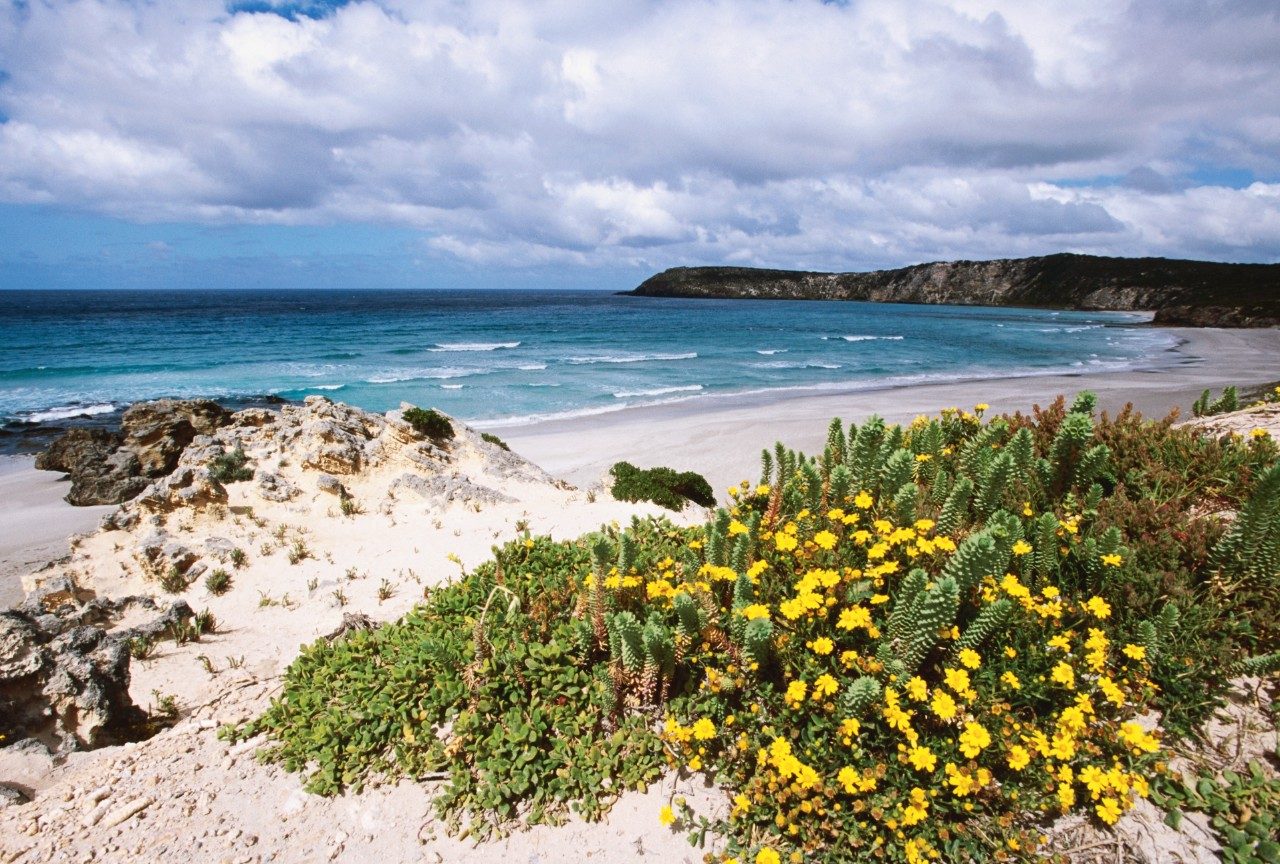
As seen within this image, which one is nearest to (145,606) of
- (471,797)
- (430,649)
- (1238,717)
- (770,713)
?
(430,649)

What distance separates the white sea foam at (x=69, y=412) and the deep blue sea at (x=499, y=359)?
0.33 feet

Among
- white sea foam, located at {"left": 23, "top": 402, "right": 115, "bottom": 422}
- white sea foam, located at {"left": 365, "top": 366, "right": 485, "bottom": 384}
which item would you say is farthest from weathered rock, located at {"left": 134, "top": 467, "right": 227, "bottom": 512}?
white sea foam, located at {"left": 365, "top": 366, "right": 485, "bottom": 384}

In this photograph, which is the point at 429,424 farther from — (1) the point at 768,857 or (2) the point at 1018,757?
(2) the point at 1018,757

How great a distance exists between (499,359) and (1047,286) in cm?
12155

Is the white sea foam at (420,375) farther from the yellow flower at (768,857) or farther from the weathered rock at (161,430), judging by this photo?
the yellow flower at (768,857)

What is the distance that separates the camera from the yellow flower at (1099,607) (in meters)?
3.73

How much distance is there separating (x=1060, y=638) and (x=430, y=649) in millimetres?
3895

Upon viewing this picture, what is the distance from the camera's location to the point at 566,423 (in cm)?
2414

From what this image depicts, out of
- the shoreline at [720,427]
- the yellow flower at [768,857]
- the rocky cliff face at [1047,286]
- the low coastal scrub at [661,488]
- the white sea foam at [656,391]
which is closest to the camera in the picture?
the yellow flower at [768,857]

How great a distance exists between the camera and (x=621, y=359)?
44812mm

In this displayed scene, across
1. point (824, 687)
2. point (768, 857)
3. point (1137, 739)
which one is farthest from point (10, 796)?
point (1137, 739)

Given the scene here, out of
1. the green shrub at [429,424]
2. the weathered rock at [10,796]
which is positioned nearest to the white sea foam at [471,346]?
the green shrub at [429,424]

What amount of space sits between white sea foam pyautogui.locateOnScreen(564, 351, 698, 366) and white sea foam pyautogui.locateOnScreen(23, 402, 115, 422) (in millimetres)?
24581

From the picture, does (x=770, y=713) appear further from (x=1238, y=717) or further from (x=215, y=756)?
(x=215, y=756)
